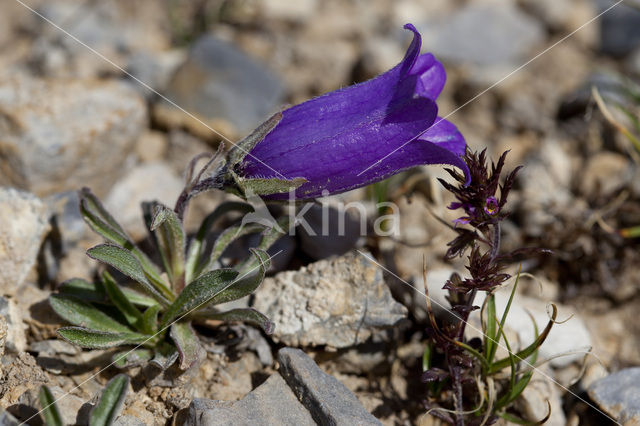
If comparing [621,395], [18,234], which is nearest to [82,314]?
[18,234]

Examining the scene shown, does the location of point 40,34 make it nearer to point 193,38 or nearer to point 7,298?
point 193,38

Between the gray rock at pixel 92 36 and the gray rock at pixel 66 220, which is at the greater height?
the gray rock at pixel 92 36

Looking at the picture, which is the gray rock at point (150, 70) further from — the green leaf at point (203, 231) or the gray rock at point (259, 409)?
the gray rock at point (259, 409)

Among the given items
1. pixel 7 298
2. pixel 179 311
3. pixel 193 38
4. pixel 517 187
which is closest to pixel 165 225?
pixel 179 311

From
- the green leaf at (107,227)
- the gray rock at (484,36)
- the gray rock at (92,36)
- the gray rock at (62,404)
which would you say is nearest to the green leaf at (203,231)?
the green leaf at (107,227)

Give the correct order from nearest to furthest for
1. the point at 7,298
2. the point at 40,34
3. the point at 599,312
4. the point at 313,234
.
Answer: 1. the point at 7,298
2. the point at 313,234
3. the point at 599,312
4. the point at 40,34

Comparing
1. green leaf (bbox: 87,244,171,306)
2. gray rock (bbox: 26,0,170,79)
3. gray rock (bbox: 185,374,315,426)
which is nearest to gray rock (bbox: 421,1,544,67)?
gray rock (bbox: 26,0,170,79)
